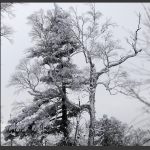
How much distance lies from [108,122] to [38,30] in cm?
998

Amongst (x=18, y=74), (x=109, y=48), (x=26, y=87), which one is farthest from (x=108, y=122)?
(x=18, y=74)

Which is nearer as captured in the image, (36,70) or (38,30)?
(38,30)

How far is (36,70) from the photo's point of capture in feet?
57.9

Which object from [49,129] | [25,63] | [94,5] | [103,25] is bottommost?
[49,129]

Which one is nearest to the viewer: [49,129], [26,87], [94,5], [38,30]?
[49,129]

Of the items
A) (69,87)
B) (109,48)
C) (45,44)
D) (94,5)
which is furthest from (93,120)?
(94,5)

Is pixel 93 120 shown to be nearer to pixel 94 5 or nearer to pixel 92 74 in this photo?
pixel 92 74

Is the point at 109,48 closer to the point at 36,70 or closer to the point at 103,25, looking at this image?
the point at 103,25

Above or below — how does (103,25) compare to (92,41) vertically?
above

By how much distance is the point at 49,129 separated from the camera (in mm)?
13945

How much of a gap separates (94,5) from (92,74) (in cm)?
559

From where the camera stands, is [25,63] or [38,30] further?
[25,63]

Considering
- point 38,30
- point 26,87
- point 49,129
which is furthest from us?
point 26,87

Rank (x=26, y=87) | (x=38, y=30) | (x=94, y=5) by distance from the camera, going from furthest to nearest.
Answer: (x=26, y=87)
(x=94, y=5)
(x=38, y=30)
